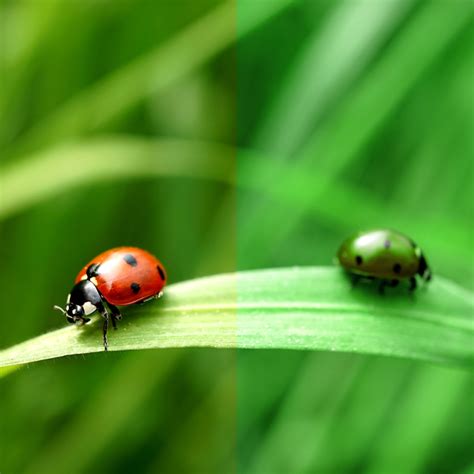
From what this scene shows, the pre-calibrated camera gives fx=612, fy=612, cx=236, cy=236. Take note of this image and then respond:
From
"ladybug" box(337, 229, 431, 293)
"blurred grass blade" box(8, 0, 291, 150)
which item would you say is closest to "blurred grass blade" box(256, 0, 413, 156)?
"blurred grass blade" box(8, 0, 291, 150)

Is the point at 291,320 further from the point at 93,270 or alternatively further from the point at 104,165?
the point at 104,165

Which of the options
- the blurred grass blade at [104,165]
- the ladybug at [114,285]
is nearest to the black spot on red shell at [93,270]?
the ladybug at [114,285]

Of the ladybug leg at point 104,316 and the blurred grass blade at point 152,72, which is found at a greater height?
the blurred grass blade at point 152,72

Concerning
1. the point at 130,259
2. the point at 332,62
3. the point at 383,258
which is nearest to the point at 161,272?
the point at 130,259

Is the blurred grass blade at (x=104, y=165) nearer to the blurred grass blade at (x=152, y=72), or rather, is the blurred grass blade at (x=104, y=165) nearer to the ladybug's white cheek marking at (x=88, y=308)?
the blurred grass blade at (x=152, y=72)

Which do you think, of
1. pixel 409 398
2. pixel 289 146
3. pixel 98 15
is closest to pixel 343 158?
pixel 289 146
